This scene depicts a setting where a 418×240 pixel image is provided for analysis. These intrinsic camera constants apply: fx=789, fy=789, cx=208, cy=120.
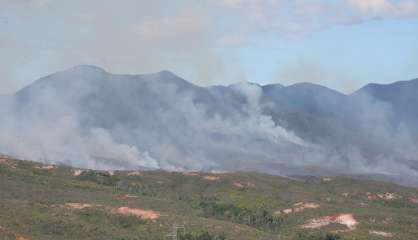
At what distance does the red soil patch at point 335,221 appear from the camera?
4003 inches

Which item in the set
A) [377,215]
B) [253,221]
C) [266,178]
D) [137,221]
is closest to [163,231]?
[137,221]

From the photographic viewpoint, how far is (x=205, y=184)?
141250 mm

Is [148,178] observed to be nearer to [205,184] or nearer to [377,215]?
[205,184]

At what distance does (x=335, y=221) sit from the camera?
104m

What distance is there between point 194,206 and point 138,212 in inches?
796

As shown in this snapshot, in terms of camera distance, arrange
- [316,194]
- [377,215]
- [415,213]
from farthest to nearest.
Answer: [316,194] → [415,213] → [377,215]

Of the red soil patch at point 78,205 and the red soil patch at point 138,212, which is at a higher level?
the red soil patch at point 78,205

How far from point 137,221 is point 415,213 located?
45.2 metres

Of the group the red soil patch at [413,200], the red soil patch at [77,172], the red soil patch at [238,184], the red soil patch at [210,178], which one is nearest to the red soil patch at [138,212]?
the red soil patch at [238,184]

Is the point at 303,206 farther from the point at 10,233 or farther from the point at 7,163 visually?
the point at 10,233

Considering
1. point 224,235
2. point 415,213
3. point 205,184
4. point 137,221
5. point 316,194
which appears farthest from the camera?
point 205,184

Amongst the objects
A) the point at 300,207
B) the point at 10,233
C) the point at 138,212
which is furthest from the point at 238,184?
the point at 10,233

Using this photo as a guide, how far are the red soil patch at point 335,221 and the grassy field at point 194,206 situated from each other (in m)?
0.14

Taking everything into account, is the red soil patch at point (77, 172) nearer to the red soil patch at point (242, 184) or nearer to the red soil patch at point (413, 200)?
the red soil patch at point (242, 184)
